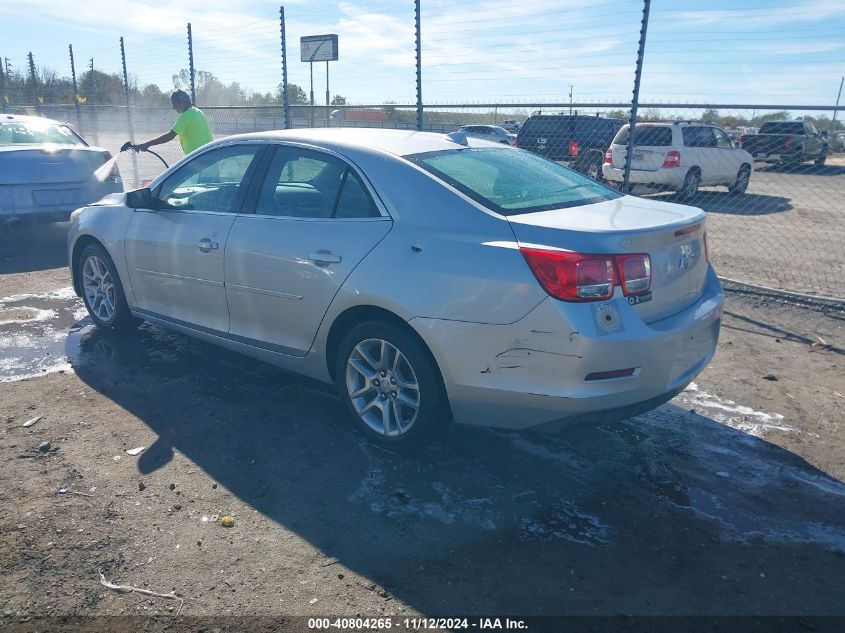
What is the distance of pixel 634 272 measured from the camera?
3.24 meters

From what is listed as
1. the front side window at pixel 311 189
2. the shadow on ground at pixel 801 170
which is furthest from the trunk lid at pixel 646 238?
the shadow on ground at pixel 801 170

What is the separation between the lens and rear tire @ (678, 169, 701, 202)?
1434cm

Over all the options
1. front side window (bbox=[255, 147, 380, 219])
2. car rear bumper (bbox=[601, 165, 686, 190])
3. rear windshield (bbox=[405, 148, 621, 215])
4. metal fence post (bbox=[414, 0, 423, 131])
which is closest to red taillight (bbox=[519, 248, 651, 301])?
rear windshield (bbox=[405, 148, 621, 215])

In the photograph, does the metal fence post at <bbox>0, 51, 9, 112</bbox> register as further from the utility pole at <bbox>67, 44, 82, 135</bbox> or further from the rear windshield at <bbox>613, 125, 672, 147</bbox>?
the rear windshield at <bbox>613, 125, 672, 147</bbox>

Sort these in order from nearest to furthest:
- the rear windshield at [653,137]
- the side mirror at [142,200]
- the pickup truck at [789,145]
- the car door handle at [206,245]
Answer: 1. the car door handle at [206,245]
2. the side mirror at [142,200]
3. the pickup truck at [789,145]
4. the rear windshield at [653,137]

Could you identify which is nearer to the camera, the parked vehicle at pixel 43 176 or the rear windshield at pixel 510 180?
the rear windshield at pixel 510 180

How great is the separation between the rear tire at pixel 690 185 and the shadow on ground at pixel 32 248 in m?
11.4

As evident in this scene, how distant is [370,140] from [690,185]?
1221 centimetres

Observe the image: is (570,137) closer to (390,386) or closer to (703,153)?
(703,153)

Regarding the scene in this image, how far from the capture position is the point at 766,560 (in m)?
2.99

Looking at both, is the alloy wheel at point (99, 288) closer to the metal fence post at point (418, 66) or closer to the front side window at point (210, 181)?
the front side window at point (210, 181)

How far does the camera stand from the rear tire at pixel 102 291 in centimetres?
554

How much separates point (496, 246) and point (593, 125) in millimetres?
14162

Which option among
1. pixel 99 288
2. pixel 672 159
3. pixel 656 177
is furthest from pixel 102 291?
pixel 672 159
